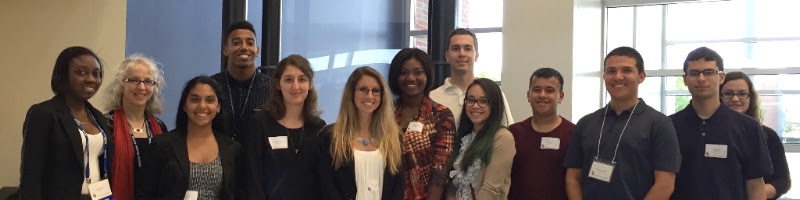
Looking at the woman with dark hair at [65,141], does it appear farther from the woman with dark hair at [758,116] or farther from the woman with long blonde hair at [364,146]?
the woman with dark hair at [758,116]

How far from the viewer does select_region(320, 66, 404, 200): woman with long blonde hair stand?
3.38m

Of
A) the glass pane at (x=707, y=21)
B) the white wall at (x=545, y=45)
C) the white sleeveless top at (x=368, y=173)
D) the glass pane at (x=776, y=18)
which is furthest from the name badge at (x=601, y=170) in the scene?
the glass pane at (x=776, y=18)

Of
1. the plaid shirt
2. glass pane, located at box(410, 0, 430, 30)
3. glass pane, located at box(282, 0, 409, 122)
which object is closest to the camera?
the plaid shirt

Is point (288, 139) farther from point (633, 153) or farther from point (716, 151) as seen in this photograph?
point (716, 151)

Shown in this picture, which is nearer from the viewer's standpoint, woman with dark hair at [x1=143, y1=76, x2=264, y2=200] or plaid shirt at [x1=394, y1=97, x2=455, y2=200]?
woman with dark hair at [x1=143, y1=76, x2=264, y2=200]

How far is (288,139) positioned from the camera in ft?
11.2

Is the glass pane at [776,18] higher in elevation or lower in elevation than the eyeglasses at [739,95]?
higher

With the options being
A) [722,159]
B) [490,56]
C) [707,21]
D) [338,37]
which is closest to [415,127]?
[722,159]

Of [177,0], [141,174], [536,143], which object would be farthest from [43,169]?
[177,0]

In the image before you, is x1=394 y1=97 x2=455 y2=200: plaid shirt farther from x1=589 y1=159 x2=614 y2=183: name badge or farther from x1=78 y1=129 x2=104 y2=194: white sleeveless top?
x1=78 y1=129 x2=104 y2=194: white sleeveless top

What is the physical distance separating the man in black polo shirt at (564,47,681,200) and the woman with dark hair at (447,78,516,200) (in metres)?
0.30

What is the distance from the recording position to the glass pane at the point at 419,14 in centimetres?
733

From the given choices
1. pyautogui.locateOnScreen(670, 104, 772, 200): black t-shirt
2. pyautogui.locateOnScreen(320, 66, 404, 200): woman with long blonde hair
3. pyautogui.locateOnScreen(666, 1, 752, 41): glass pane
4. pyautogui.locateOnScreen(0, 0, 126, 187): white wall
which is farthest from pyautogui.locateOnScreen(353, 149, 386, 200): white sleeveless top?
pyautogui.locateOnScreen(666, 1, 752, 41): glass pane

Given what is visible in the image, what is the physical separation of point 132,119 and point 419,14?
4293mm
